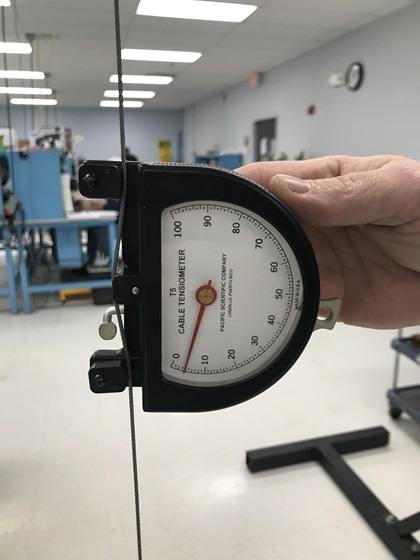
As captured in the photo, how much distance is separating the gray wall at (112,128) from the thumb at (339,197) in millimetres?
11616

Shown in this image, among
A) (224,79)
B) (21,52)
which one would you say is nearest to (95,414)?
(21,52)

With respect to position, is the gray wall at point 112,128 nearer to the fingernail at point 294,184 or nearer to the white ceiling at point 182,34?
the white ceiling at point 182,34

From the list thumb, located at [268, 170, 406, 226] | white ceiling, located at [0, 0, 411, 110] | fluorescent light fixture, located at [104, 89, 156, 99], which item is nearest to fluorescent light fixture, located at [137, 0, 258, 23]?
white ceiling, located at [0, 0, 411, 110]

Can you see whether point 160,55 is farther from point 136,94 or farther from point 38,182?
point 136,94

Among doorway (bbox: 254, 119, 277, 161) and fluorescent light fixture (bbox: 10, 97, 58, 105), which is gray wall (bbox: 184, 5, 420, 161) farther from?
fluorescent light fixture (bbox: 10, 97, 58, 105)

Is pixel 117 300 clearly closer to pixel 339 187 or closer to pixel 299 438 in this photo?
pixel 339 187

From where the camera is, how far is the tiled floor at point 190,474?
161 centimetres

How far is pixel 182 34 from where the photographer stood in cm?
484

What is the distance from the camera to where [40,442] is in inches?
85.0

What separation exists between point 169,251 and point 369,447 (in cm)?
195

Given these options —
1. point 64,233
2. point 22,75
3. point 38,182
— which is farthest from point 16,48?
point 64,233

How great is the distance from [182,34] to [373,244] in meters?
4.75

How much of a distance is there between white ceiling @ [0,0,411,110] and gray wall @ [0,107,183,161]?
4478mm

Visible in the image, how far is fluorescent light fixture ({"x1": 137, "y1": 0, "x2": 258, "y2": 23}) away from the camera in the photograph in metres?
3.89
